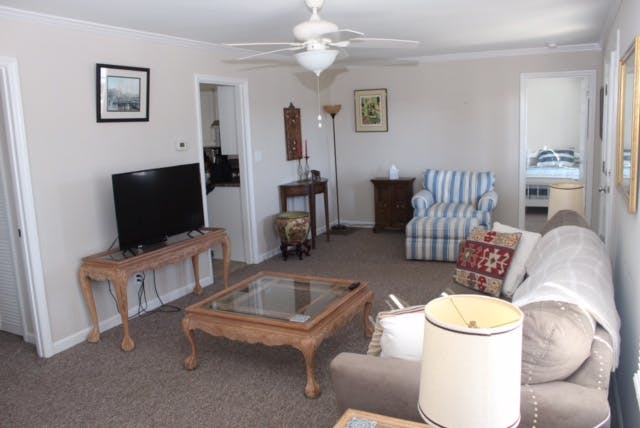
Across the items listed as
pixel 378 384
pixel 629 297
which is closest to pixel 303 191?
pixel 629 297

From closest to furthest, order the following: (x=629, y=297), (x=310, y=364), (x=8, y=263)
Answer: (x=629, y=297), (x=310, y=364), (x=8, y=263)

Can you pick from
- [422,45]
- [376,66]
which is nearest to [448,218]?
[422,45]

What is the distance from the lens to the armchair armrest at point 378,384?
6.13 feet

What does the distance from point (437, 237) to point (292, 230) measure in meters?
1.58

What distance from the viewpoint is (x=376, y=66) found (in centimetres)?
731

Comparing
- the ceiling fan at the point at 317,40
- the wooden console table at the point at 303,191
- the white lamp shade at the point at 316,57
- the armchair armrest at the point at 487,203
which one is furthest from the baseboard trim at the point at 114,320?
the armchair armrest at the point at 487,203

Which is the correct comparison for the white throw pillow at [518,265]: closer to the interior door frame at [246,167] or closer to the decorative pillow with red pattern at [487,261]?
the decorative pillow with red pattern at [487,261]

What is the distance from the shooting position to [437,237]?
5.70 meters

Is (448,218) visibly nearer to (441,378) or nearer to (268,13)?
(268,13)

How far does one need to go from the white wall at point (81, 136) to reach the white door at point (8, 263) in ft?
0.86

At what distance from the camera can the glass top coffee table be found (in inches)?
120

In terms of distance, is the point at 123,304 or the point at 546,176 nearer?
the point at 123,304

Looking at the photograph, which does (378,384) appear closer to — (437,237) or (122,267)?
(122,267)

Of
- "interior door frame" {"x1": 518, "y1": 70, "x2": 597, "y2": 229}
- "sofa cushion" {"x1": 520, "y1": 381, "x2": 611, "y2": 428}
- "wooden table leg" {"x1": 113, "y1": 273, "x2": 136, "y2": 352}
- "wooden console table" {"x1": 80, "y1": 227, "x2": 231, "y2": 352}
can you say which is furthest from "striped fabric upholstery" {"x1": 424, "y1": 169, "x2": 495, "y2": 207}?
"sofa cushion" {"x1": 520, "y1": 381, "x2": 611, "y2": 428}
